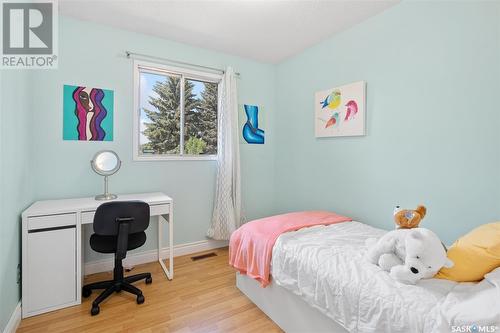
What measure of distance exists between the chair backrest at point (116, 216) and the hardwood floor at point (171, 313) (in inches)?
23.9

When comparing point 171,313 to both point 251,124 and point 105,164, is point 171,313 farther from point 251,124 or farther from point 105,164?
point 251,124

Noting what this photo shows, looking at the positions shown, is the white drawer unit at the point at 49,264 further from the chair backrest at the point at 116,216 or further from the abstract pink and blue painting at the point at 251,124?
the abstract pink and blue painting at the point at 251,124

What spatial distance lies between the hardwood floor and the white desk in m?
0.10

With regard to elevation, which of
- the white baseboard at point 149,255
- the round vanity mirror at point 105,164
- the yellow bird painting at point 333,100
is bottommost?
the white baseboard at point 149,255

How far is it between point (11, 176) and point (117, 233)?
786 mm

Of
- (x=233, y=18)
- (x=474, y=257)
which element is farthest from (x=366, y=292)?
(x=233, y=18)

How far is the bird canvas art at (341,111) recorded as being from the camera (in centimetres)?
247

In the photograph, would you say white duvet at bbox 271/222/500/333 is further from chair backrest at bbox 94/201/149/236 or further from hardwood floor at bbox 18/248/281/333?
chair backrest at bbox 94/201/149/236

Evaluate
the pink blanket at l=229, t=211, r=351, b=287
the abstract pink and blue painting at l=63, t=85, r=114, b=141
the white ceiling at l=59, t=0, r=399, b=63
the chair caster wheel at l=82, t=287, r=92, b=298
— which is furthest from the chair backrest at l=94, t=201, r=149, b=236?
the white ceiling at l=59, t=0, r=399, b=63

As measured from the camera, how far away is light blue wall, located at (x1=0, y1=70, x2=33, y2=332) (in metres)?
1.56

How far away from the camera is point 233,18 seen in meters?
2.44

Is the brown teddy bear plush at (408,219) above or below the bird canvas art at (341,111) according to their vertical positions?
below

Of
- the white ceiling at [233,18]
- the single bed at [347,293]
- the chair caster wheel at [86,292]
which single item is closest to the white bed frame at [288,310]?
the single bed at [347,293]

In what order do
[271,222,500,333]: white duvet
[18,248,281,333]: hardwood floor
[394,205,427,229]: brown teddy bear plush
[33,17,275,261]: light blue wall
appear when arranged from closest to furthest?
[271,222,500,333]: white duvet
[394,205,427,229]: brown teddy bear plush
[18,248,281,333]: hardwood floor
[33,17,275,261]: light blue wall
